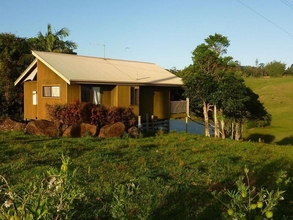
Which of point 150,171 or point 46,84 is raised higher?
point 46,84

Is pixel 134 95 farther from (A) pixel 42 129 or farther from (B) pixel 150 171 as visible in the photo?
(B) pixel 150 171

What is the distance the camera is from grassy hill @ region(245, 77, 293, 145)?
3669cm

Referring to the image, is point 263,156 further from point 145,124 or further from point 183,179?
point 145,124

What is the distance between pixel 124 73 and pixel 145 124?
149 inches

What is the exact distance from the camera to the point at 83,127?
17781 mm

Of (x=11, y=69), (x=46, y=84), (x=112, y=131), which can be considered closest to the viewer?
(x=112, y=131)

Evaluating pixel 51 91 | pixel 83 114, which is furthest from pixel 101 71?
pixel 83 114

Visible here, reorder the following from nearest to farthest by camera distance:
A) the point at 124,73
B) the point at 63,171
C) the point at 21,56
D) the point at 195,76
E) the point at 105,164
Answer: the point at 63,171
the point at 105,164
the point at 195,76
the point at 124,73
the point at 21,56

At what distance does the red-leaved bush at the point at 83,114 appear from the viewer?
1900cm

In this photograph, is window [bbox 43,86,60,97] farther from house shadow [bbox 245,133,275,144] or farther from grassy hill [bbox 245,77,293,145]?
grassy hill [bbox 245,77,293,145]

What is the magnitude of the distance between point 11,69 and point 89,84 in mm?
8282

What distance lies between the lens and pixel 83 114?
62.5 feet

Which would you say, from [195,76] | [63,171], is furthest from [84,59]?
[63,171]

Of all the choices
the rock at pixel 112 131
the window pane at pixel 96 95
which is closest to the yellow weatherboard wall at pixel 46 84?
the window pane at pixel 96 95
